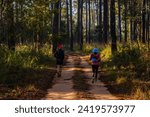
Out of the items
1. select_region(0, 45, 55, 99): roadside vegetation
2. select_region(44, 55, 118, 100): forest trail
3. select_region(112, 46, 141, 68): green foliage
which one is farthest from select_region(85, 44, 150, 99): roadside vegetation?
select_region(0, 45, 55, 99): roadside vegetation

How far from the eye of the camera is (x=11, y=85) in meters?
17.3

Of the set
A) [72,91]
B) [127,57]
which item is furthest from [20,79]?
[127,57]

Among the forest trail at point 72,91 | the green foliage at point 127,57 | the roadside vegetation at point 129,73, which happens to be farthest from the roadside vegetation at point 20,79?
the green foliage at point 127,57

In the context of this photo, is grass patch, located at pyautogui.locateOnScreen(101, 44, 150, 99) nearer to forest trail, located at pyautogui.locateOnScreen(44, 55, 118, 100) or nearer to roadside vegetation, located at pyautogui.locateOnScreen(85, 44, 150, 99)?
roadside vegetation, located at pyautogui.locateOnScreen(85, 44, 150, 99)

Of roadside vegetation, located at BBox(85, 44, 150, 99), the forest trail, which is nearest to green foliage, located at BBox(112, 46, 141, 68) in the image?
roadside vegetation, located at BBox(85, 44, 150, 99)

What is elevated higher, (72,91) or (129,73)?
(129,73)

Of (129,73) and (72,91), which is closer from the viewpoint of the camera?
(72,91)

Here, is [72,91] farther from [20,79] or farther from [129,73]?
[129,73]

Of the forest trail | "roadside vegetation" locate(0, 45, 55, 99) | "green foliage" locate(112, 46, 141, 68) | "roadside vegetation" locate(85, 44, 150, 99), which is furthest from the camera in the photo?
"green foliage" locate(112, 46, 141, 68)

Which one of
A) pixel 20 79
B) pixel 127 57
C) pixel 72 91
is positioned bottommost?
pixel 72 91

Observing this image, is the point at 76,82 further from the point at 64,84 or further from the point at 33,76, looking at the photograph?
the point at 33,76

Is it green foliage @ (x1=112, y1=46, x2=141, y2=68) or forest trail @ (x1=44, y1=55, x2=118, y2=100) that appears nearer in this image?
forest trail @ (x1=44, y1=55, x2=118, y2=100)

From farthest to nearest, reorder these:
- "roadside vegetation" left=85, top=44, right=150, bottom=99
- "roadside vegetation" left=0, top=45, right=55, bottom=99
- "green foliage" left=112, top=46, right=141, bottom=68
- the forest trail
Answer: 1. "green foliage" left=112, top=46, right=141, bottom=68
2. "roadside vegetation" left=85, top=44, right=150, bottom=99
3. "roadside vegetation" left=0, top=45, right=55, bottom=99
4. the forest trail

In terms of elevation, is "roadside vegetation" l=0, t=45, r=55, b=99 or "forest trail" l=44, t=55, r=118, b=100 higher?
"roadside vegetation" l=0, t=45, r=55, b=99
